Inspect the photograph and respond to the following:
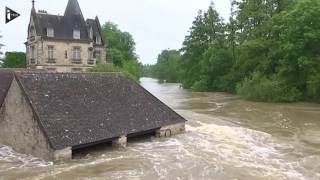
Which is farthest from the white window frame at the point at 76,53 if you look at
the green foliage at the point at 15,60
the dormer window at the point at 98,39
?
the green foliage at the point at 15,60

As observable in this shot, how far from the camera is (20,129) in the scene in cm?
1520

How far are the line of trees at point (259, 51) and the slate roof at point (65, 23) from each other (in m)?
19.0

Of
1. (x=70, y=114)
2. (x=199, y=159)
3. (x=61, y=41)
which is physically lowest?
(x=199, y=159)

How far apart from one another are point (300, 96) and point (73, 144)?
31.1 m

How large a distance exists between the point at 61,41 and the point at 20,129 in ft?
116

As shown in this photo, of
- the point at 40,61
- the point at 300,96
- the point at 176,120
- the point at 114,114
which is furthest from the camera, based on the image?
the point at 40,61

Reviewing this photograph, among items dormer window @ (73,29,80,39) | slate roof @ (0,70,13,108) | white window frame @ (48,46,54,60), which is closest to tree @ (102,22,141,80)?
dormer window @ (73,29,80,39)

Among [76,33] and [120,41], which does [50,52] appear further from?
[120,41]

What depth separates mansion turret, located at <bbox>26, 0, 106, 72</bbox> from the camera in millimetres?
48531

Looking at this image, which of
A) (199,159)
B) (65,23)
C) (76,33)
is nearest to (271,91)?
(76,33)

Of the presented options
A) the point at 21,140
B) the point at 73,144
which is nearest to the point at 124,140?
the point at 73,144

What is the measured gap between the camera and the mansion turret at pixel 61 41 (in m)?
48.5

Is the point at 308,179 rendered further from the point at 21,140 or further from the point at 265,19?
the point at 265,19

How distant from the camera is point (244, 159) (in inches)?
599
